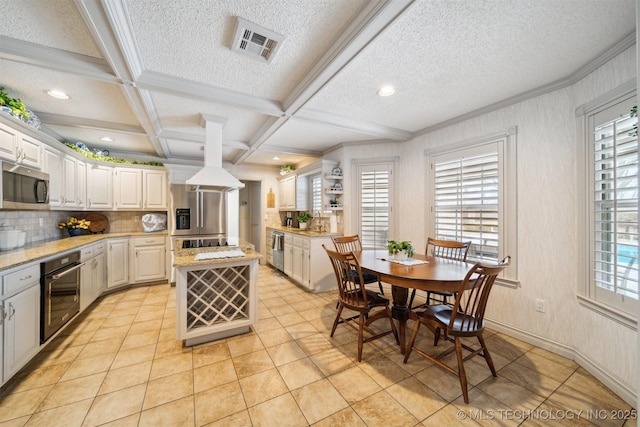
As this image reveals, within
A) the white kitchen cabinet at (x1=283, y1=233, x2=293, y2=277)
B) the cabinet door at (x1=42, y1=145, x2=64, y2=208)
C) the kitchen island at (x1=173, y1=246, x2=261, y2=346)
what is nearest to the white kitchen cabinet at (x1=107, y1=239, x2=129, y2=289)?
the cabinet door at (x1=42, y1=145, x2=64, y2=208)

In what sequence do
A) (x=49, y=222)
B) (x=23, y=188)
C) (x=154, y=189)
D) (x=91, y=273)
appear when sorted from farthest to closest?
(x=154, y=189) < (x=49, y=222) < (x=91, y=273) < (x=23, y=188)

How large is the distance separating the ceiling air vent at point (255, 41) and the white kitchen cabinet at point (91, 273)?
310 cm

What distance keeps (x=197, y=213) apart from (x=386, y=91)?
11.9 ft

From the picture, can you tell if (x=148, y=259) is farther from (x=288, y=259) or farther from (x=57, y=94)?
(x=57, y=94)

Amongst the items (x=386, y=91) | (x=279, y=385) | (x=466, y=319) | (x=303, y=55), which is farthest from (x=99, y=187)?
(x=466, y=319)

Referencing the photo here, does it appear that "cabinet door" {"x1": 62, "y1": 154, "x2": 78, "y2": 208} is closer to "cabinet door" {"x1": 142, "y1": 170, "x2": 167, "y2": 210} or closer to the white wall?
"cabinet door" {"x1": 142, "y1": 170, "x2": 167, "y2": 210}

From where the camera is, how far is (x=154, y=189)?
14.5ft

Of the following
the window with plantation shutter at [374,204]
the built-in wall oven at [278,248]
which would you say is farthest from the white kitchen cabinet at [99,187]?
the window with plantation shutter at [374,204]

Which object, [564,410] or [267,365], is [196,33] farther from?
[564,410]

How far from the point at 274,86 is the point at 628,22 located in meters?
2.56

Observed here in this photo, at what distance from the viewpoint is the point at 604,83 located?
6.20 ft

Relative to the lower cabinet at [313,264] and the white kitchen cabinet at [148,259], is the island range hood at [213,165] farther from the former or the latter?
the white kitchen cabinet at [148,259]

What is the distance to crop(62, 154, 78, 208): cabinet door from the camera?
3.21 metres

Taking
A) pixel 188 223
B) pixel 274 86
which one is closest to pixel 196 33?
pixel 274 86
